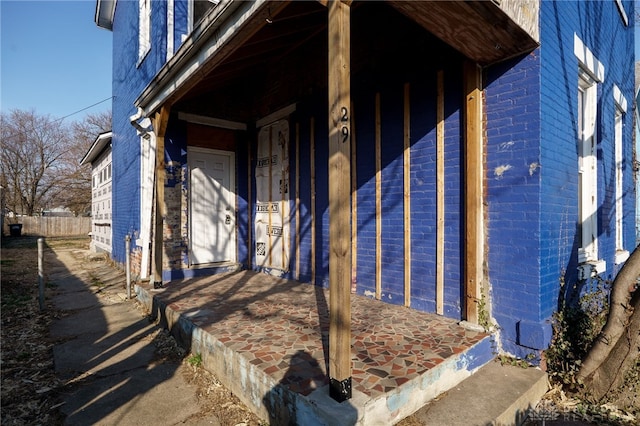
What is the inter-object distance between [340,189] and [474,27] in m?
1.87

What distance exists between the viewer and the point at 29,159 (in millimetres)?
29828

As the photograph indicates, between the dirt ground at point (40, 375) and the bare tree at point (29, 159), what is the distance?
103ft

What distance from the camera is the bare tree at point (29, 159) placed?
28641mm

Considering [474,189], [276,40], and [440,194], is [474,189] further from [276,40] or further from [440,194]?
[276,40]

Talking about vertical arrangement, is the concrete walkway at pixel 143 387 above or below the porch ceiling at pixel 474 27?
below

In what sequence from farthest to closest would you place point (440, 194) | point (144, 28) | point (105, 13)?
point (105, 13) → point (144, 28) → point (440, 194)

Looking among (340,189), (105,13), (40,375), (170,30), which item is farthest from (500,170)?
(105,13)

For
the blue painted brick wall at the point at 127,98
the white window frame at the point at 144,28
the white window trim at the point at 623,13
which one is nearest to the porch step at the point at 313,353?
the blue painted brick wall at the point at 127,98

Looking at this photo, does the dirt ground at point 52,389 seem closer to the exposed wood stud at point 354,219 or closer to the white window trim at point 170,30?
the exposed wood stud at point 354,219

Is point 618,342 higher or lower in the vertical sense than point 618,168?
lower

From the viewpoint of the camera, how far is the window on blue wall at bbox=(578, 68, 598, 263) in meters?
4.28

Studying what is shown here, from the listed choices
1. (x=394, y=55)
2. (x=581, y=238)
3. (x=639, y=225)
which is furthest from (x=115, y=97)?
(x=639, y=225)

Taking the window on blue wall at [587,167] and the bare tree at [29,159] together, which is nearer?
the window on blue wall at [587,167]

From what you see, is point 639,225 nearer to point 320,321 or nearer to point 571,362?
point 571,362
